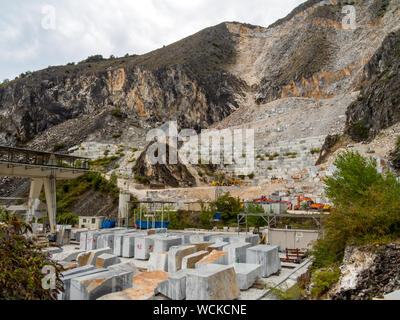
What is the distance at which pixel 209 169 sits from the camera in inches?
1662

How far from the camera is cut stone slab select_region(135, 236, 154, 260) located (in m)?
14.3

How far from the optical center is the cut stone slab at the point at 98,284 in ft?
24.8

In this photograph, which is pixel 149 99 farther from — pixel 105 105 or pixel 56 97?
pixel 56 97

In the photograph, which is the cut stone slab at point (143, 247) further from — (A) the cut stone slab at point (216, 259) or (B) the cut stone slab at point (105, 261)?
(A) the cut stone slab at point (216, 259)

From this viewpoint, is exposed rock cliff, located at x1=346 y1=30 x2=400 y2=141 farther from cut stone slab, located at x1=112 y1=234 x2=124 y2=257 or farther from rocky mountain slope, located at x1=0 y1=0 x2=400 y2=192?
→ cut stone slab, located at x1=112 y1=234 x2=124 y2=257

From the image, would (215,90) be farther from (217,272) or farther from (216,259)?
(217,272)

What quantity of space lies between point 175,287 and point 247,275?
2267 millimetres

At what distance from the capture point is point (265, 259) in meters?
10.5

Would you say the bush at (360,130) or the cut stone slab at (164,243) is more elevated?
the bush at (360,130)

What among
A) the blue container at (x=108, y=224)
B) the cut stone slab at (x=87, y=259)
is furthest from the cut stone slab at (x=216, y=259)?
the blue container at (x=108, y=224)

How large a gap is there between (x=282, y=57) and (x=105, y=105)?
139 feet

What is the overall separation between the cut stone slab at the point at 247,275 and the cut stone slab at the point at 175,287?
5.90 ft

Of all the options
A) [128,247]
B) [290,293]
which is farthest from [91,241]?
[290,293]
